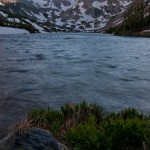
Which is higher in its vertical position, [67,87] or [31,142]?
[31,142]

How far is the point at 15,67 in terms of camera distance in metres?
29.5

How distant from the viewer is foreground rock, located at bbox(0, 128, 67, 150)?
7441 mm

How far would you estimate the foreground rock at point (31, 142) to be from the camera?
24.4 ft

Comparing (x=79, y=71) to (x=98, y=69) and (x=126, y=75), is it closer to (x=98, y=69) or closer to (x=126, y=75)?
(x=98, y=69)

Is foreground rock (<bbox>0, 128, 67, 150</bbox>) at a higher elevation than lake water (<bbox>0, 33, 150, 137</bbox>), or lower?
higher

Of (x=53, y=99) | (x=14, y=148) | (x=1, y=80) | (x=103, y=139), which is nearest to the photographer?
(x=14, y=148)

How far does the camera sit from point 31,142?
24.8ft

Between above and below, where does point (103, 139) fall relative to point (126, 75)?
above

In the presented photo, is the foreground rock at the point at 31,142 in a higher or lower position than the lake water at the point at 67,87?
higher

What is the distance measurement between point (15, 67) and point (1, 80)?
22.6 feet

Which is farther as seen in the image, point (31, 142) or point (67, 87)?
point (67, 87)

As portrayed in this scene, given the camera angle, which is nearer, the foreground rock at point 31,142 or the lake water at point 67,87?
the foreground rock at point 31,142

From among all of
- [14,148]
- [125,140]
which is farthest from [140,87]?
[14,148]

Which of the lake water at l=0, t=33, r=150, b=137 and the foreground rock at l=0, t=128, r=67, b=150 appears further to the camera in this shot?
the lake water at l=0, t=33, r=150, b=137
